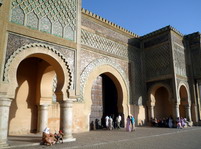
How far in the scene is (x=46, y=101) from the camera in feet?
26.5

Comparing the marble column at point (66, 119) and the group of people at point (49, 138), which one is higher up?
the marble column at point (66, 119)

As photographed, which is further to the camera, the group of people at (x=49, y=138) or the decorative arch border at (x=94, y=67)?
the decorative arch border at (x=94, y=67)

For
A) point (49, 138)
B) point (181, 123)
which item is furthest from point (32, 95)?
point (181, 123)

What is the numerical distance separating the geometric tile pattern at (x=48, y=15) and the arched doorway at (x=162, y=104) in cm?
917

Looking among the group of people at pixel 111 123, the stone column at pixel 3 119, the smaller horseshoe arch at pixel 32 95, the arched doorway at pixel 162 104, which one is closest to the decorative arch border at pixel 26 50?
the stone column at pixel 3 119

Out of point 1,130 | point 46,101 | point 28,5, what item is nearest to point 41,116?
point 46,101

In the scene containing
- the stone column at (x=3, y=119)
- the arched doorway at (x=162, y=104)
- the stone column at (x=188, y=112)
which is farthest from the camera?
the arched doorway at (x=162, y=104)

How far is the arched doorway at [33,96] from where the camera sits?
7.89 metres

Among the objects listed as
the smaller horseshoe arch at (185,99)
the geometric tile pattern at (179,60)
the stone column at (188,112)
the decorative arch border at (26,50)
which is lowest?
the stone column at (188,112)

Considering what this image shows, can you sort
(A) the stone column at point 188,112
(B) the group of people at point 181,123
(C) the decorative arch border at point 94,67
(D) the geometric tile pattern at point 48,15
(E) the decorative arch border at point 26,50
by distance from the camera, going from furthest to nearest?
(A) the stone column at point 188,112 < (B) the group of people at point 181,123 < (C) the decorative arch border at point 94,67 < (D) the geometric tile pattern at point 48,15 < (E) the decorative arch border at point 26,50

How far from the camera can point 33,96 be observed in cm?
839

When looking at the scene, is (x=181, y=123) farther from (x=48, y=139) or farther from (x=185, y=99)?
(x=48, y=139)

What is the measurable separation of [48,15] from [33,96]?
3.88 meters

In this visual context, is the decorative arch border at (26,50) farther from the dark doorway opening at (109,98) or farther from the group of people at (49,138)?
the dark doorway opening at (109,98)
